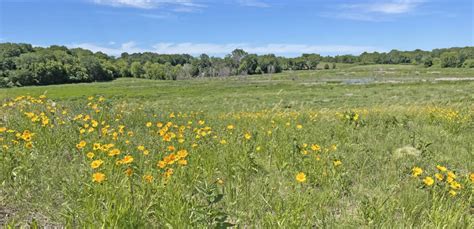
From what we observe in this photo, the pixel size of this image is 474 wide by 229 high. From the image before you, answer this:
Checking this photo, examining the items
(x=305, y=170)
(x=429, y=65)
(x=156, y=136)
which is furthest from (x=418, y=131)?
(x=429, y=65)

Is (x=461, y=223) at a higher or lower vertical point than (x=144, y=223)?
lower

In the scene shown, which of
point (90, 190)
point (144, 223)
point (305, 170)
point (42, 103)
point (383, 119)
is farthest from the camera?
point (383, 119)

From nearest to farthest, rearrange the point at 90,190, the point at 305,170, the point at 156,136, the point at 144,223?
1. the point at 144,223
2. the point at 90,190
3. the point at 305,170
4. the point at 156,136

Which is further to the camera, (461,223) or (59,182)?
(59,182)

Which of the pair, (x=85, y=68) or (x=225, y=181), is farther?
(x=85, y=68)

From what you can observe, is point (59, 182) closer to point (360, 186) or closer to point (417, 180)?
point (360, 186)

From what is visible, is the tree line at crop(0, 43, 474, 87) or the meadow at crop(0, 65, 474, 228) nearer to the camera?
the meadow at crop(0, 65, 474, 228)

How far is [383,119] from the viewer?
27.8ft

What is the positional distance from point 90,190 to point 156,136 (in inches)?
92.5

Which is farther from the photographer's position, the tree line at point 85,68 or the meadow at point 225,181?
the tree line at point 85,68

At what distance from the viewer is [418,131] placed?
7.18 metres

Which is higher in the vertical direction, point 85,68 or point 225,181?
point 85,68

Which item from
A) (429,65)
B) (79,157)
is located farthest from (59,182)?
(429,65)

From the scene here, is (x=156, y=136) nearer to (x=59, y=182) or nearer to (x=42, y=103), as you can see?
(x=59, y=182)
